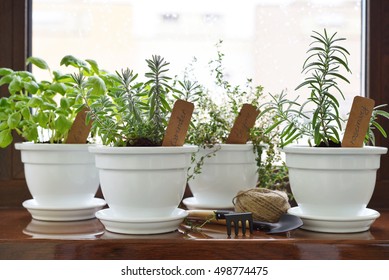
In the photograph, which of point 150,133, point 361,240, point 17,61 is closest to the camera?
point 361,240

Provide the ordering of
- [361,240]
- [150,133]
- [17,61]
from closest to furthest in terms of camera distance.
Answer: [361,240], [150,133], [17,61]

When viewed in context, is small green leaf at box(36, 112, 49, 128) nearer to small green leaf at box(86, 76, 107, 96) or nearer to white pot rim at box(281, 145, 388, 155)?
small green leaf at box(86, 76, 107, 96)

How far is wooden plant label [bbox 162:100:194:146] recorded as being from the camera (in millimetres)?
1022

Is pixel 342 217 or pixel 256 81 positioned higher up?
pixel 256 81

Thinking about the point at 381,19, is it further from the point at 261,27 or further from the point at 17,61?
the point at 17,61

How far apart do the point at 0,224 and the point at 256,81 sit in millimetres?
788

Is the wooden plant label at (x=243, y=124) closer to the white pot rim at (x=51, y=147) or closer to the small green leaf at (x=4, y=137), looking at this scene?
the white pot rim at (x=51, y=147)

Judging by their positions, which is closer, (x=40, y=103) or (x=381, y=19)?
(x=40, y=103)

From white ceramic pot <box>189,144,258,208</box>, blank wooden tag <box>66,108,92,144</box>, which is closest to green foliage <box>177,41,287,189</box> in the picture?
white ceramic pot <box>189,144,258,208</box>

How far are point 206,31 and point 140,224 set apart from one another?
705mm

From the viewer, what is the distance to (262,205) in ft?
3.52

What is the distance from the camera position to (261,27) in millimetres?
1488
